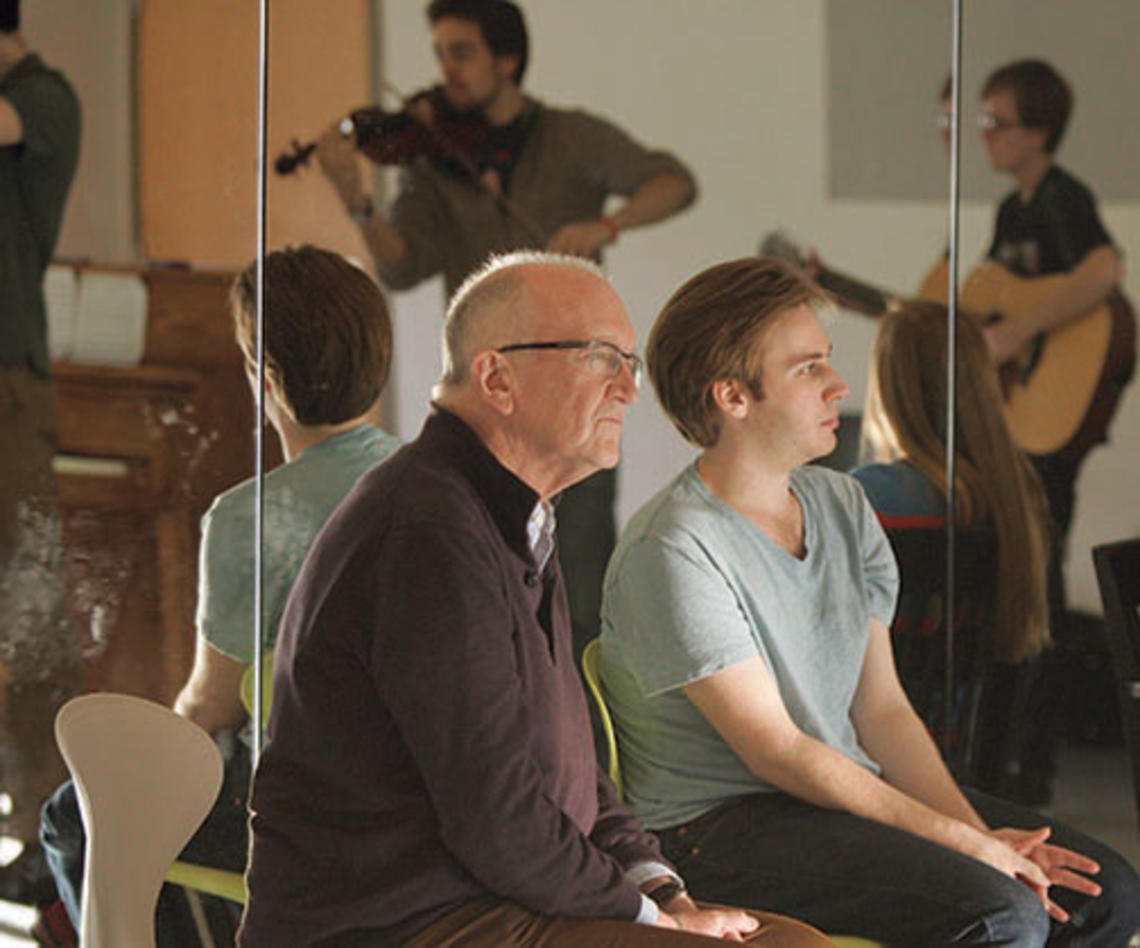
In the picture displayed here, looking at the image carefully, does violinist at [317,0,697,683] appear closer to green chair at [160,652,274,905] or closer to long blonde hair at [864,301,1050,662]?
long blonde hair at [864,301,1050,662]

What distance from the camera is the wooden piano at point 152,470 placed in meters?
2.37

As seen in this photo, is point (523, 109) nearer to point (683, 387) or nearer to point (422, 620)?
point (683, 387)

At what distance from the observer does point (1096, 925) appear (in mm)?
2420

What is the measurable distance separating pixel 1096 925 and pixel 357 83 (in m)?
1.59

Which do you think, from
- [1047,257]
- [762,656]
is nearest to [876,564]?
[762,656]

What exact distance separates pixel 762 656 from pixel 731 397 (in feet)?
1.11

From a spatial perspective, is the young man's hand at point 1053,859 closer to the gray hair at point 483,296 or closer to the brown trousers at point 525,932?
the brown trousers at point 525,932

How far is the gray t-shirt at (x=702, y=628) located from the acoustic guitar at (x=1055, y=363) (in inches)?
18.8

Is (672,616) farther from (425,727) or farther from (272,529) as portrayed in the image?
(272,529)

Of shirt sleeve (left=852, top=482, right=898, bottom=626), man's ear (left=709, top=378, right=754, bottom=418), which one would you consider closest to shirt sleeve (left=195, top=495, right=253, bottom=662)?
man's ear (left=709, top=378, right=754, bottom=418)

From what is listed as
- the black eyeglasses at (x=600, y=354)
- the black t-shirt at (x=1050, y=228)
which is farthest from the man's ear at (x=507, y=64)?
the black t-shirt at (x=1050, y=228)

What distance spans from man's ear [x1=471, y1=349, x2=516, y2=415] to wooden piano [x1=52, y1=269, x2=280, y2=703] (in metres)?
0.44

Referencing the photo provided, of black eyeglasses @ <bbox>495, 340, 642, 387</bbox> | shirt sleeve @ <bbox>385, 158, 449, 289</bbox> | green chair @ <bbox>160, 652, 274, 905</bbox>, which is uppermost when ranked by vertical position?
shirt sleeve @ <bbox>385, 158, 449, 289</bbox>

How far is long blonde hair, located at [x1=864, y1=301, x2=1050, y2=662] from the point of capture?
241cm
